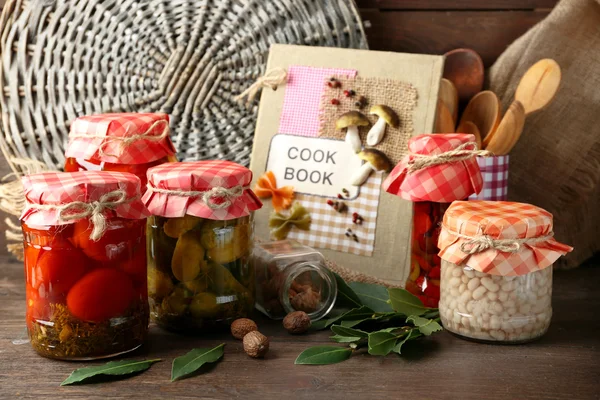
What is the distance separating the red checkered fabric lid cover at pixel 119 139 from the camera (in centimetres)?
98

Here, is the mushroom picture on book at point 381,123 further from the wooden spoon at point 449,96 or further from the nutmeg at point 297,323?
the nutmeg at point 297,323

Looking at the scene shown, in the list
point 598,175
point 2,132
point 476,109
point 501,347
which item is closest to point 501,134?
point 476,109

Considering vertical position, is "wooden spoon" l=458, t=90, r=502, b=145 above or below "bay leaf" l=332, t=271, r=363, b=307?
above

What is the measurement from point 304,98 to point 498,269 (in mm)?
496

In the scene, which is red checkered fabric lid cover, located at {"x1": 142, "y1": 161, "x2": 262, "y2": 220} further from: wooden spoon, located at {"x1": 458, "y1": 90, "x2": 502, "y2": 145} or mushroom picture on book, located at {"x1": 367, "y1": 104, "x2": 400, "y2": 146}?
wooden spoon, located at {"x1": 458, "y1": 90, "x2": 502, "y2": 145}

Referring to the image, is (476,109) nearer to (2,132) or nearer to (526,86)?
(526,86)

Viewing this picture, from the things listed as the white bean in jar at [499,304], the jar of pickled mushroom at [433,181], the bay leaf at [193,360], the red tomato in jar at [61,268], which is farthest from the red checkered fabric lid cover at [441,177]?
the red tomato in jar at [61,268]

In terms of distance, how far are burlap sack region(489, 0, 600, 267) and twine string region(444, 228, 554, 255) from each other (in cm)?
43

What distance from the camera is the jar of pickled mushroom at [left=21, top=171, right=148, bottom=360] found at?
77cm

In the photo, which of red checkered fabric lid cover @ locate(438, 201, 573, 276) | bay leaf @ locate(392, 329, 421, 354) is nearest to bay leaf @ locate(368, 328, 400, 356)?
bay leaf @ locate(392, 329, 421, 354)

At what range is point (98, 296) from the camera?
0.79 m

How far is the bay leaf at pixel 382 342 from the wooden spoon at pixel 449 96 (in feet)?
1.57

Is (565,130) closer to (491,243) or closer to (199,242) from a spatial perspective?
(491,243)

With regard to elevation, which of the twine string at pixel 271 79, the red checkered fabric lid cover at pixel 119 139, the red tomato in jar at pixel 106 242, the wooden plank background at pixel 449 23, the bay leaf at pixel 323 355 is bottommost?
the bay leaf at pixel 323 355
